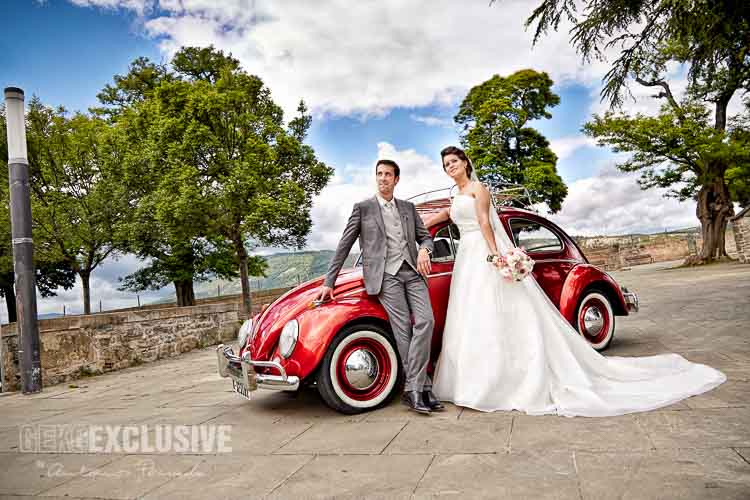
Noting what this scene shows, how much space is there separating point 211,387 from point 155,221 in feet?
58.8

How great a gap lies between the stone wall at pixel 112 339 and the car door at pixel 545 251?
8162 mm

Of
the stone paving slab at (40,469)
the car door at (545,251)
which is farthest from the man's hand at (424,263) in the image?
the stone paving slab at (40,469)

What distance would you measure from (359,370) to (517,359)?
1.36 meters

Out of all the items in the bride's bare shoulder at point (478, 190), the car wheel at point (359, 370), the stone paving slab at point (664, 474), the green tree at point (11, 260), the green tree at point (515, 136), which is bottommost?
the stone paving slab at point (664, 474)

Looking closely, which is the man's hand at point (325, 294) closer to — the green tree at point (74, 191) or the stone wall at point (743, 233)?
the green tree at point (74, 191)

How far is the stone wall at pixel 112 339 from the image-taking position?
9.07 m

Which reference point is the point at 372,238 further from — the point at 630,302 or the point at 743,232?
the point at 743,232

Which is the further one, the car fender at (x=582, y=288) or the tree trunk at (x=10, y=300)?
the tree trunk at (x=10, y=300)

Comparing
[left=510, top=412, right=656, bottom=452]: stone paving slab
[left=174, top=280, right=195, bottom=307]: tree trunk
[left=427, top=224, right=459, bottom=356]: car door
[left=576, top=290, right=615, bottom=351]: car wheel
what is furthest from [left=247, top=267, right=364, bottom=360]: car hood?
[left=174, top=280, right=195, bottom=307]: tree trunk

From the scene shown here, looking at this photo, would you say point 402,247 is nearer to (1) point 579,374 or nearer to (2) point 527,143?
(1) point 579,374

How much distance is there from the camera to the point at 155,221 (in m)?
22.9

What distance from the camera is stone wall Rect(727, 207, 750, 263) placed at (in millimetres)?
21375

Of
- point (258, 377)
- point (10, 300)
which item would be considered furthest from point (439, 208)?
point (10, 300)

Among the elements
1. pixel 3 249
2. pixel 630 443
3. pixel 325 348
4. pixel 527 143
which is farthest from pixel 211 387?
pixel 527 143
